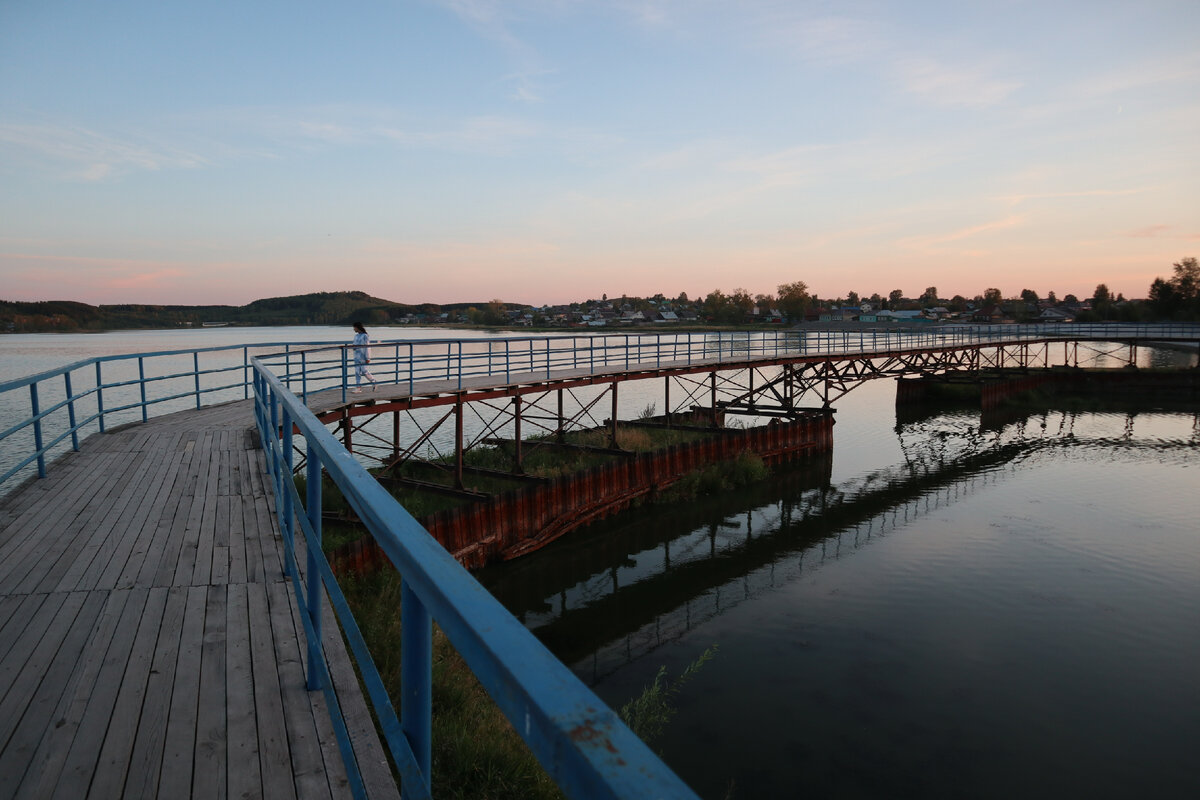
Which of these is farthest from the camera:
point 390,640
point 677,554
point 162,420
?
point 677,554

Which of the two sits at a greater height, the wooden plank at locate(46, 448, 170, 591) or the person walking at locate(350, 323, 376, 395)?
the person walking at locate(350, 323, 376, 395)

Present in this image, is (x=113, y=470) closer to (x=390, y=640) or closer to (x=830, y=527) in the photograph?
(x=390, y=640)

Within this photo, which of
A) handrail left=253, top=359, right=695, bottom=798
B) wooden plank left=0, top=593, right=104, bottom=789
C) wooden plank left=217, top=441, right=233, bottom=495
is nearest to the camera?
handrail left=253, top=359, right=695, bottom=798

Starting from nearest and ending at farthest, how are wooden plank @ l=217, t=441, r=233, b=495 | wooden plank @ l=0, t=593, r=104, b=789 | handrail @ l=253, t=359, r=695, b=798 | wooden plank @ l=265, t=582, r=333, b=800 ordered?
handrail @ l=253, t=359, r=695, b=798 < wooden plank @ l=265, t=582, r=333, b=800 < wooden plank @ l=0, t=593, r=104, b=789 < wooden plank @ l=217, t=441, r=233, b=495

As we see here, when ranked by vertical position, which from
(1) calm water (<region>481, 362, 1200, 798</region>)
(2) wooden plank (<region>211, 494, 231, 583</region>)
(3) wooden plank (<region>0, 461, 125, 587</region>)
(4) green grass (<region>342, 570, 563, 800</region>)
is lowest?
(1) calm water (<region>481, 362, 1200, 798</region>)

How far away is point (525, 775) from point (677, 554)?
475 inches

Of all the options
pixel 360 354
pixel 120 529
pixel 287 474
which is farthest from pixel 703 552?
pixel 287 474

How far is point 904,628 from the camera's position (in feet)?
43.1

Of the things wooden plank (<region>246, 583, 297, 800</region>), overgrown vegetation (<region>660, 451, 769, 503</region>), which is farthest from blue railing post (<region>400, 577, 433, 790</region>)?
overgrown vegetation (<region>660, 451, 769, 503</region>)

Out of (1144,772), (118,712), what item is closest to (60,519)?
(118,712)

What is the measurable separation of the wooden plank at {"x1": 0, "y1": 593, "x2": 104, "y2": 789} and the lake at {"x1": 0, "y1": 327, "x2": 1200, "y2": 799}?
23.4 feet

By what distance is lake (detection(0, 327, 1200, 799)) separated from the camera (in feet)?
31.2

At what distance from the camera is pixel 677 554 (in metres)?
17.5

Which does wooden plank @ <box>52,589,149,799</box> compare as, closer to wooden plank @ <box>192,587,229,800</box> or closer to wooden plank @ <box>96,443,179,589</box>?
wooden plank @ <box>192,587,229,800</box>
